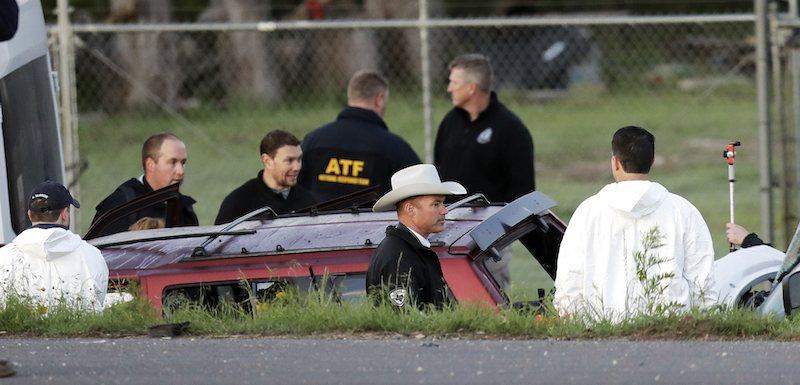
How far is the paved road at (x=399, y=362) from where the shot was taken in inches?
170

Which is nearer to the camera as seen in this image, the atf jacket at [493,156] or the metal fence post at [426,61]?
the atf jacket at [493,156]

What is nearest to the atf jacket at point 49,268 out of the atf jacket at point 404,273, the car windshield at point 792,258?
the atf jacket at point 404,273

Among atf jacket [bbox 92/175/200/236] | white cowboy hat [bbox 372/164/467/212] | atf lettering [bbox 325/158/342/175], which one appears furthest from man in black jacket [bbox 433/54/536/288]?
white cowboy hat [bbox 372/164/467/212]

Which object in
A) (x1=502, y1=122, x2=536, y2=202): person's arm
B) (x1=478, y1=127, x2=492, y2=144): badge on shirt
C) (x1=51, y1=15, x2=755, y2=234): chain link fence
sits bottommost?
(x1=502, y1=122, x2=536, y2=202): person's arm

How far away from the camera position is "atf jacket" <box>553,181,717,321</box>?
17.1 ft

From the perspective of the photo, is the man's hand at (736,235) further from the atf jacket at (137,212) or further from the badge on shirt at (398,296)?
the atf jacket at (137,212)

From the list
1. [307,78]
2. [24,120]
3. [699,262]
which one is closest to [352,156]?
[24,120]

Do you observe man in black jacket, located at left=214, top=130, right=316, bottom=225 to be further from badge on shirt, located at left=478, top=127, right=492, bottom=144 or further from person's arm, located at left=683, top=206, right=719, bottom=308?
person's arm, located at left=683, top=206, right=719, bottom=308

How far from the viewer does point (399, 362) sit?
4582 millimetres

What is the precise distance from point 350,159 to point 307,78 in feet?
53.8

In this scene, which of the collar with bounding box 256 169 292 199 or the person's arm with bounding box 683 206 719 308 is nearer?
the person's arm with bounding box 683 206 719 308

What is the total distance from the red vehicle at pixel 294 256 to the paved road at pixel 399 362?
294 mm

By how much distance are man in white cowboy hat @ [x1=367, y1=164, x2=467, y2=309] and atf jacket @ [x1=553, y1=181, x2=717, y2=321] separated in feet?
1.98

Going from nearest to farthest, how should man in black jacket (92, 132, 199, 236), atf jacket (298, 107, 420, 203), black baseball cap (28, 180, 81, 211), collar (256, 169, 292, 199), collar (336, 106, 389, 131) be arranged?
1. black baseball cap (28, 180, 81, 211)
2. man in black jacket (92, 132, 199, 236)
3. collar (256, 169, 292, 199)
4. atf jacket (298, 107, 420, 203)
5. collar (336, 106, 389, 131)
